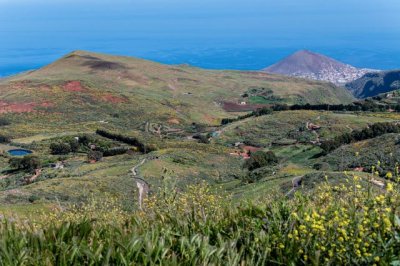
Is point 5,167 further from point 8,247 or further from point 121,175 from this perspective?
point 8,247

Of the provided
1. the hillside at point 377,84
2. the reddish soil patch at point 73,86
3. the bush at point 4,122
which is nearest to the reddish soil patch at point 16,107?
the bush at point 4,122

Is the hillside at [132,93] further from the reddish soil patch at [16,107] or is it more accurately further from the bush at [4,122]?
the bush at [4,122]

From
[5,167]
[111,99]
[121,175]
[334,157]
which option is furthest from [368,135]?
[111,99]

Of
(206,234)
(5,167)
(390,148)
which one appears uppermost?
(206,234)

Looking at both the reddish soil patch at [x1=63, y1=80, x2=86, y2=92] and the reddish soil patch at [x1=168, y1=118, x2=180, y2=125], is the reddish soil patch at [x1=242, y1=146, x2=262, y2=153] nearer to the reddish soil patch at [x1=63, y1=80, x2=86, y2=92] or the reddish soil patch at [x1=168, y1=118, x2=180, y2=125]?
the reddish soil patch at [x1=168, y1=118, x2=180, y2=125]

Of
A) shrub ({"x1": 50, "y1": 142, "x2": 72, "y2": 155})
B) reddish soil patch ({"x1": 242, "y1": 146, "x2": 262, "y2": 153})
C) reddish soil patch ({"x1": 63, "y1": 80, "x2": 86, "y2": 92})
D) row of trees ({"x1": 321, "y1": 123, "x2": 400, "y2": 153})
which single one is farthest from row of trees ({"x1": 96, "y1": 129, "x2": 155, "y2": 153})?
reddish soil patch ({"x1": 63, "y1": 80, "x2": 86, "y2": 92})

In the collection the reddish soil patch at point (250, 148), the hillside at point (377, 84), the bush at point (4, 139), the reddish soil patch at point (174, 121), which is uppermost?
the hillside at point (377, 84)

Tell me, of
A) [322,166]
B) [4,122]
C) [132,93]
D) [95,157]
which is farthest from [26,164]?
[132,93]

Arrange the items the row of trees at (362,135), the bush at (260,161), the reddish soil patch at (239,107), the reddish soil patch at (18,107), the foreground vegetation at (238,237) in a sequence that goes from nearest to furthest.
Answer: the foreground vegetation at (238,237) < the bush at (260,161) < the row of trees at (362,135) < the reddish soil patch at (18,107) < the reddish soil patch at (239,107)
